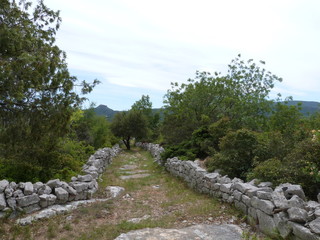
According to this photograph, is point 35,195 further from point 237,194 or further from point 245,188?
point 245,188

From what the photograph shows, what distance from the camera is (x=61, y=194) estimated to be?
6.67 meters

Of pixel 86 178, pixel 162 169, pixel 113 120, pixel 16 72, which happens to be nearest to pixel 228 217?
pixel 86 178

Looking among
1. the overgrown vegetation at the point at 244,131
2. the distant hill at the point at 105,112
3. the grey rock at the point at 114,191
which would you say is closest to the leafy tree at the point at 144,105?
the distant hill at the point at 105,112

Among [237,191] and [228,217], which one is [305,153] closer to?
[237,191]

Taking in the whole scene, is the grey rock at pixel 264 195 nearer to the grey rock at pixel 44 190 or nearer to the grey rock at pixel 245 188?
the grey rock at pixel 245 188

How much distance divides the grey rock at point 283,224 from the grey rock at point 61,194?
5054mm

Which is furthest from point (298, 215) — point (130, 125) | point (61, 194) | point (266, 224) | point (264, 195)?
point (130, 125)

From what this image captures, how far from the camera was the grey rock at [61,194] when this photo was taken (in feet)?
21.8

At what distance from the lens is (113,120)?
93.8 ft

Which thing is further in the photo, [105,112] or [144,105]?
[144,105]

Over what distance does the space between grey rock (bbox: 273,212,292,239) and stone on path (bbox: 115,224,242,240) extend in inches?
28.5

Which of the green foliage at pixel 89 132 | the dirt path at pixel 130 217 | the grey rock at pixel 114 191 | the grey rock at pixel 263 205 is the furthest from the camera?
the green foliage at pixel 89 132

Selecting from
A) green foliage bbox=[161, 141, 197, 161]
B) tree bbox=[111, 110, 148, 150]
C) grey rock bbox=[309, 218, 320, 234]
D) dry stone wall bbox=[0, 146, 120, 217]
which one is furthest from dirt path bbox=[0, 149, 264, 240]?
tree bbox=[111, 110, 148, 150]

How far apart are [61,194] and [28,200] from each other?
82 centimetres
